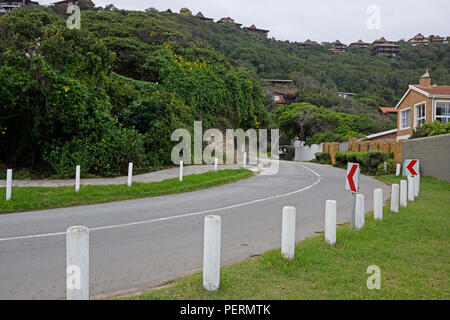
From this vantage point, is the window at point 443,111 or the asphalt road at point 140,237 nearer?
the asphalt road at point 140,237

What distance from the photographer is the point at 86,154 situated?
1750 cm

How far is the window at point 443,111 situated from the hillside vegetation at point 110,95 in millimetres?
14465

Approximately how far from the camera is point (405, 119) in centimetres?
3581

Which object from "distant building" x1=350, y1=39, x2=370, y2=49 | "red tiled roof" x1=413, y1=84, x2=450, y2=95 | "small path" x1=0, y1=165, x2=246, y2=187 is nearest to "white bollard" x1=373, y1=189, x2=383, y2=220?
"small path" x1=0, y1=165, x2=246, y2=187

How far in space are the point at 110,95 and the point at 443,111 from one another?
25.0 metres

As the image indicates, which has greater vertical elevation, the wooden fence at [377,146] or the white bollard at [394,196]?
the wooden fence at [377,146]

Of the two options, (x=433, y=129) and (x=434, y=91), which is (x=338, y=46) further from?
(x=433, y=129)

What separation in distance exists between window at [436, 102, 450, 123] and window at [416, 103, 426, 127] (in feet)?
4.25

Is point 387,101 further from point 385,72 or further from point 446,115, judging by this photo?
point 446,115

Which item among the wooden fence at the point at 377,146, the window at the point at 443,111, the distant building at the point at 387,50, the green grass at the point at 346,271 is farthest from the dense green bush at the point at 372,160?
the distant building at the point at 387,50

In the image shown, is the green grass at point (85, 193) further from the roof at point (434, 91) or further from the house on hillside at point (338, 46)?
the house on hillside at point (338, 46)

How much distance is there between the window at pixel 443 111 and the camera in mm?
30297

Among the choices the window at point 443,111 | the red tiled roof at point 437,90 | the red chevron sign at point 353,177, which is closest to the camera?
the red chevron sign at point 353,177

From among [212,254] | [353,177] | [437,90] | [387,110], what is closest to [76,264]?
[212,254]
